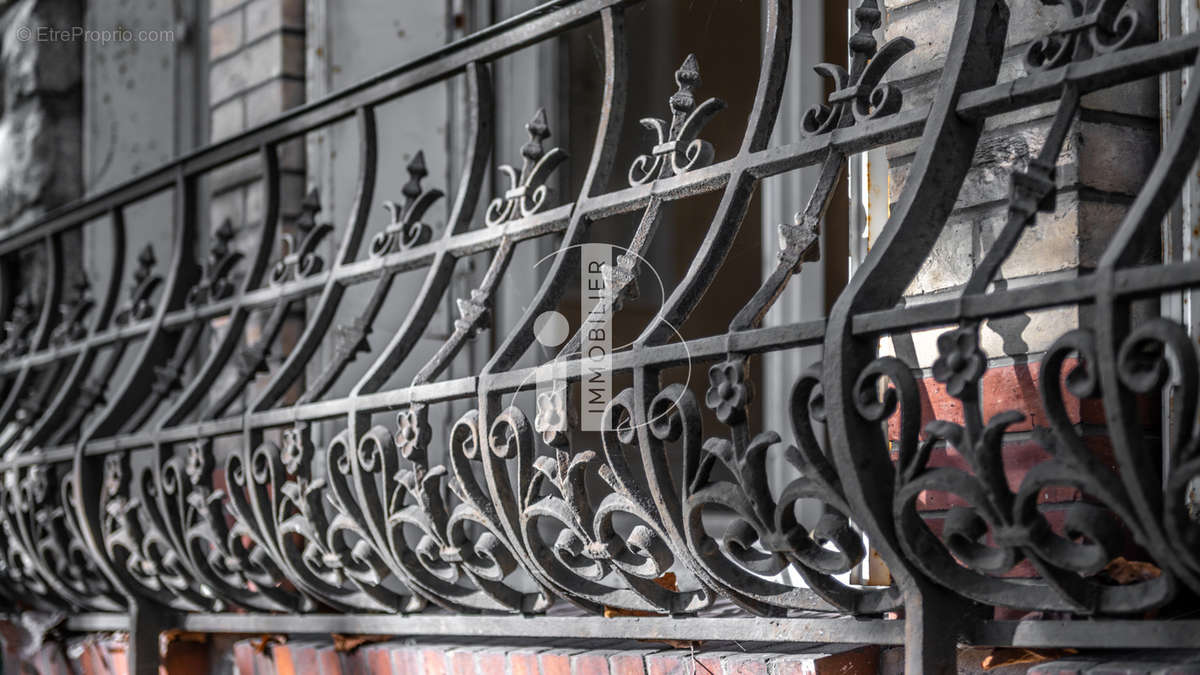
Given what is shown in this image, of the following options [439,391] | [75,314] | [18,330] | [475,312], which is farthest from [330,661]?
[18,330]

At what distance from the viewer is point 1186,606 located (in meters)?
1.42

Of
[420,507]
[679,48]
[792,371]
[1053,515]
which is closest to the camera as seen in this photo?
[1053,515]

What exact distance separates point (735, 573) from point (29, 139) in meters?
3.98

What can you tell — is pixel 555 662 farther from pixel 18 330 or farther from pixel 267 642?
pixel 18 330

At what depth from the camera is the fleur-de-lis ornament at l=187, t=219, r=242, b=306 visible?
9.12 feet

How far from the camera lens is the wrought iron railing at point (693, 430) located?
1.25 m

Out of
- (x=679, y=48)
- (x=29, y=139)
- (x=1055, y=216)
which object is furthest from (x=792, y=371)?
(x=29, y=139)

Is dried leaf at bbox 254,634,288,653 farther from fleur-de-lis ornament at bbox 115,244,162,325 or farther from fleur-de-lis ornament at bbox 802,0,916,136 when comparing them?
fleur-de-lis ornament at bbox 802,0,916,136

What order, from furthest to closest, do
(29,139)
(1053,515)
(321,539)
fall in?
1. (29,139)
2. (321,539)
3. (1053,515)

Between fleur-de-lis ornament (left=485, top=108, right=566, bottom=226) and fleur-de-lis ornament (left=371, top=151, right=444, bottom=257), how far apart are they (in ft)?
0.71

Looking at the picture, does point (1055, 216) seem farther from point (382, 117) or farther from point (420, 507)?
point (382, 117)

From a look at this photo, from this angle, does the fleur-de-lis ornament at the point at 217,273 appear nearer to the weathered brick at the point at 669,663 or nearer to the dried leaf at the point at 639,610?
the dried leaf at the point at 639,610

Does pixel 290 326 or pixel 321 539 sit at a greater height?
pixel 290 326

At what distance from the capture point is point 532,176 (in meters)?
2.00
